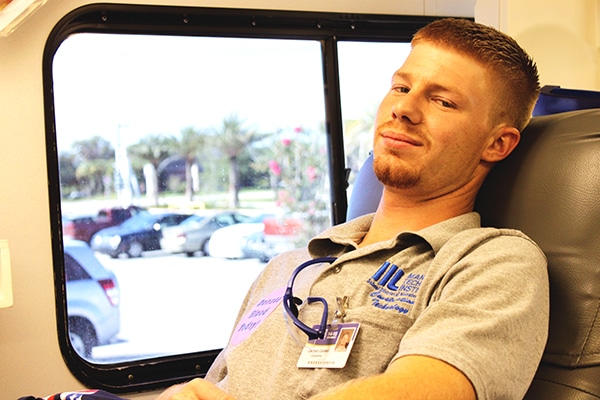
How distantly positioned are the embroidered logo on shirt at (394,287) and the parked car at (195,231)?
1.57m

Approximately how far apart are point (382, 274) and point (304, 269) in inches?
12.0

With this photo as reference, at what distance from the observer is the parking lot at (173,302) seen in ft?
9.17

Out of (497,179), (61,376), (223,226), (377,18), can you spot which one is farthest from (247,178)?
(497,179)

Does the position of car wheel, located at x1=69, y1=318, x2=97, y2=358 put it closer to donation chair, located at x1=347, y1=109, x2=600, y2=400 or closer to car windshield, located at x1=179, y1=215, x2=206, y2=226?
car windshield, located at x1=179, y1=215, x2=206, y2=226

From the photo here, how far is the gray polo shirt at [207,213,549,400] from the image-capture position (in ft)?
3.57

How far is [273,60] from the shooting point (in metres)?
2.97

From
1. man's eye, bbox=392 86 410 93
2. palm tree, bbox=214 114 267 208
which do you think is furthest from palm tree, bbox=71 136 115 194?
man's eye, bbox=392 86 410 93

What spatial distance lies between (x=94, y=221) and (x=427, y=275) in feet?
5.71

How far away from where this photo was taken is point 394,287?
1.39 metres

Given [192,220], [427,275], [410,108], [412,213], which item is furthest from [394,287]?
[192,220]

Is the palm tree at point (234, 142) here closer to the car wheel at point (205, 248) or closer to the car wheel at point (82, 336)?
the car wheel at point (205, 248)

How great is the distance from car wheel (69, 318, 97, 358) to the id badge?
1543 mm

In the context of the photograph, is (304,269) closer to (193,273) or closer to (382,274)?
(382,274)

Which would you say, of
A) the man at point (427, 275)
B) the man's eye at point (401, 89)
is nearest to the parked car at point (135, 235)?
the man at point (427, 275)
